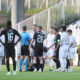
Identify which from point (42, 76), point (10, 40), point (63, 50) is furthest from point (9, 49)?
point (63, 50)

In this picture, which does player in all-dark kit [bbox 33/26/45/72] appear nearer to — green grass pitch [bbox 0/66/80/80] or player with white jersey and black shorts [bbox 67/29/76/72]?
player with white jersey and black shorts [bbox 67/29/76/72]

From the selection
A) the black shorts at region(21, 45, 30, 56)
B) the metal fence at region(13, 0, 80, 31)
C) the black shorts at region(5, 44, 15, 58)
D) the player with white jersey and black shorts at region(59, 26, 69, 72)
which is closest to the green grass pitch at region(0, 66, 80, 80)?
the black shorts at region(5, 44, 15, 58)

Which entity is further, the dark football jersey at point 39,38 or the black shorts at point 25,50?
the black shorts at point 25,50

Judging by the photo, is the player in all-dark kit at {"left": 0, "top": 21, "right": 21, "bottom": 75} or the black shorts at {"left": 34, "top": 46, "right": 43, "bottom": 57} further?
the black shorts at {"left": 34, "top": 46, "right": 43, "bottom": 57}

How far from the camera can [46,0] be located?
46219 millimetres

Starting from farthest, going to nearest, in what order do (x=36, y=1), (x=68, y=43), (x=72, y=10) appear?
(x=36, y=1), (x=72, y=10), (x=68, y=43)

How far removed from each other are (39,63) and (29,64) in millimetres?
760

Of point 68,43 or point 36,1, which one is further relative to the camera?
point 36,1

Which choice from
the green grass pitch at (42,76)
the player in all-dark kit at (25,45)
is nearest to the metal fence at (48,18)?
the player in all-dark kit at (25,45)

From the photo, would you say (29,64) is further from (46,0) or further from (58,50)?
(46,0)


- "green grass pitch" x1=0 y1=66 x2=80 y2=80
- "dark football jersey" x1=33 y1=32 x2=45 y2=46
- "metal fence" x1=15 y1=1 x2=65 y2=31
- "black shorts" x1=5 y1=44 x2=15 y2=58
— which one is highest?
"metal fence" x1=15 y1=1 x2=65 y2=31

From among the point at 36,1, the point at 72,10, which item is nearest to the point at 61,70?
the point at 72,10

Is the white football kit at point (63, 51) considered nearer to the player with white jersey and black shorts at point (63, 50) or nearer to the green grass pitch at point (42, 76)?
the player with white jersey and black shorts at point (63, 50)

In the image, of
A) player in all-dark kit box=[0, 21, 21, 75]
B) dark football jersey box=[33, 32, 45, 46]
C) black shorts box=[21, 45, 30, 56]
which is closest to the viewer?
player in all-dark kit box=[0, 21, 21, 75]
